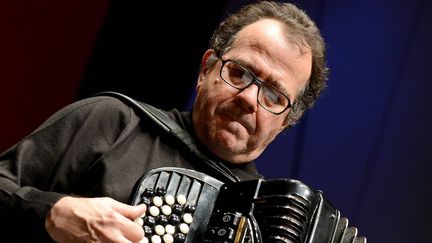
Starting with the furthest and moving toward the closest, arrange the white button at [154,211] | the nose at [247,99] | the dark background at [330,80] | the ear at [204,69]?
the dark background at [330,80] → the ear at [204,69] → the nose at [247,99] → the white button at [154,211]

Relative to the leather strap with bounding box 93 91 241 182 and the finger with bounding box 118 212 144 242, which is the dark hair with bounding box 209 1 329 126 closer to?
the leather strap with bounding box 93 91 241 182

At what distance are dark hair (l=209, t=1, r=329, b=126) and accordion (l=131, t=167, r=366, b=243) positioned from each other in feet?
1.53

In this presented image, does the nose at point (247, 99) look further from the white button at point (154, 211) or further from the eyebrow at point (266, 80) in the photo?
the white button at point (154, 211)

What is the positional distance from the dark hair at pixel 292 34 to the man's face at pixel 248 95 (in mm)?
29

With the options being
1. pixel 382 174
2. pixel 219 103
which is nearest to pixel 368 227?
pixel 382 174

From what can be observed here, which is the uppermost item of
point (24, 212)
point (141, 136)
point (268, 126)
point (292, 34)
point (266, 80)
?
point (292, 34)

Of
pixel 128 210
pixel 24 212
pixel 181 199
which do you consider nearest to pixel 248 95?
pixel 181 199

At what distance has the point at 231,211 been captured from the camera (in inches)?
57.7

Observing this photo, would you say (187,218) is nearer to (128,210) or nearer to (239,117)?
(128,210)

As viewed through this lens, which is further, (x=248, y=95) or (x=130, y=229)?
(x=248, y=95)

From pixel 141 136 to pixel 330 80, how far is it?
1.15 meters

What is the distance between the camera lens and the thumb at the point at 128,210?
4.39 ft

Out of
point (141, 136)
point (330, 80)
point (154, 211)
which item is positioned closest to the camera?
point (154, 211)

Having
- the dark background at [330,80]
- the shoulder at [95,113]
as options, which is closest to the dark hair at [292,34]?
the shoulder at [95,113]
